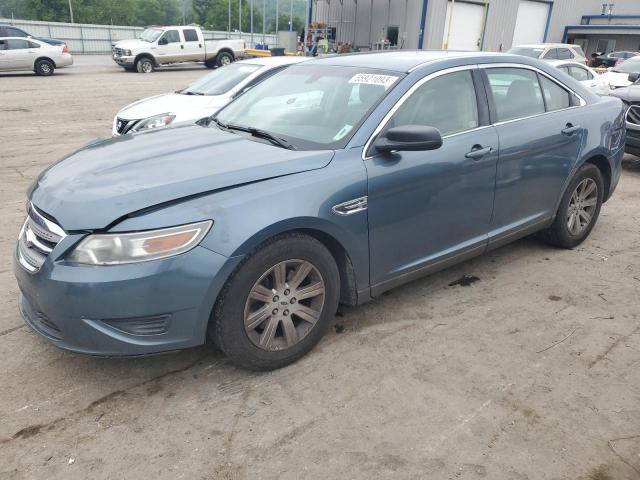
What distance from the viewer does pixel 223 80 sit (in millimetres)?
8656

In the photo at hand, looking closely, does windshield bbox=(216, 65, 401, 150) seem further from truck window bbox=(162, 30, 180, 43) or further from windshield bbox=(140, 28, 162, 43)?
windshield bbox=(140, 28, 162, 43)

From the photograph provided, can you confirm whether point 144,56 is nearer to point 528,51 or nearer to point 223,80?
point 528,51

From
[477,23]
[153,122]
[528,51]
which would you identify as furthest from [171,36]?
[153,122]

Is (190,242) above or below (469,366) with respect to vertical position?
above

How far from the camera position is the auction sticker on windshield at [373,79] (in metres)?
3.44

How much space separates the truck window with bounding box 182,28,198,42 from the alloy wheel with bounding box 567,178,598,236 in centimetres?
2287

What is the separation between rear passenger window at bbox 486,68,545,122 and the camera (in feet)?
13.0

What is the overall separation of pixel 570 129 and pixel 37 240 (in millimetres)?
3983

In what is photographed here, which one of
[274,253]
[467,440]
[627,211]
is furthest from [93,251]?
[627,211]

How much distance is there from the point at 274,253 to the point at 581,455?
1.75 m

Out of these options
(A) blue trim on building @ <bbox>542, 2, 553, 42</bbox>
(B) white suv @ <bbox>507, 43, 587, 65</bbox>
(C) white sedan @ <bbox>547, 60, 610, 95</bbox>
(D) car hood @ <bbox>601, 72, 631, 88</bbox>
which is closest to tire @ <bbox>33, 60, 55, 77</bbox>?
(B) white suv @ <bbox>507, 43, 587, 65</bbox>

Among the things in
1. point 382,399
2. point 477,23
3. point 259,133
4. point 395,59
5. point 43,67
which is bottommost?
point 43,67

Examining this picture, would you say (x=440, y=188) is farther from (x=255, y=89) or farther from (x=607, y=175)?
(x=607, y=175)

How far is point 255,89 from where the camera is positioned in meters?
4.21
